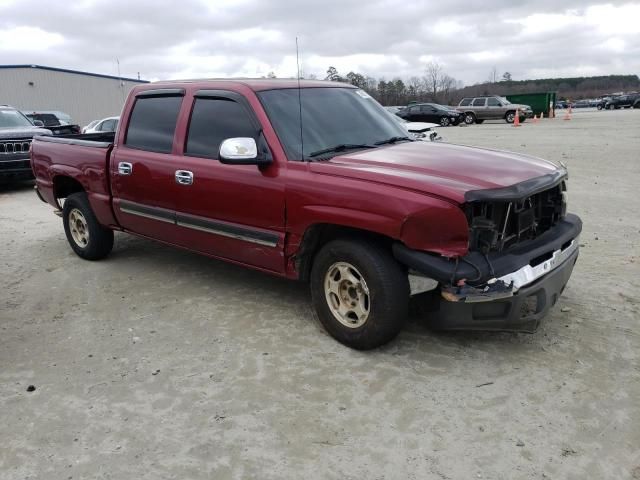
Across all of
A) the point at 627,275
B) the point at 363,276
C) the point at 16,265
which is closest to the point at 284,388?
the point at 363,276

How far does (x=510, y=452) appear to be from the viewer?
9.01ft

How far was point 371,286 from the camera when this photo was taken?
3533 mm

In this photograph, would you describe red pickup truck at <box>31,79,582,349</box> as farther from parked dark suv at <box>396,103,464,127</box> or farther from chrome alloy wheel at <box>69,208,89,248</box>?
parked dark suv at <box>396,103,464,127</box>

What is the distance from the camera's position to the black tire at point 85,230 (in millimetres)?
5992

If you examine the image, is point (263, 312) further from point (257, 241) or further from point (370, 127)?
point (370, 127)

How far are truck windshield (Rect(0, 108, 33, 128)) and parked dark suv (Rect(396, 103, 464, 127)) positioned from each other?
24230 mm

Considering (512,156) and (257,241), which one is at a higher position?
(512,156)

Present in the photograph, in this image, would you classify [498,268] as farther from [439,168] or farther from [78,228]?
[78,228]

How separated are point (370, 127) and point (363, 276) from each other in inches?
63.4

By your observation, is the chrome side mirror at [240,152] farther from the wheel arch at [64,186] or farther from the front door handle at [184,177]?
the wheel arch at [64,186]

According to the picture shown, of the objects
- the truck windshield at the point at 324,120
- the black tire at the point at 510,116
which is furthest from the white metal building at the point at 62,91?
the truck windshield at the point at 324,120

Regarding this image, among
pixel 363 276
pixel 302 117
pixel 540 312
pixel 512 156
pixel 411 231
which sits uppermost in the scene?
pixel 302 117

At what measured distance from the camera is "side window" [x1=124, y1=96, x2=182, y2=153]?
489 centimetres

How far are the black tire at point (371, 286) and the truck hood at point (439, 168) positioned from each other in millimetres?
465
